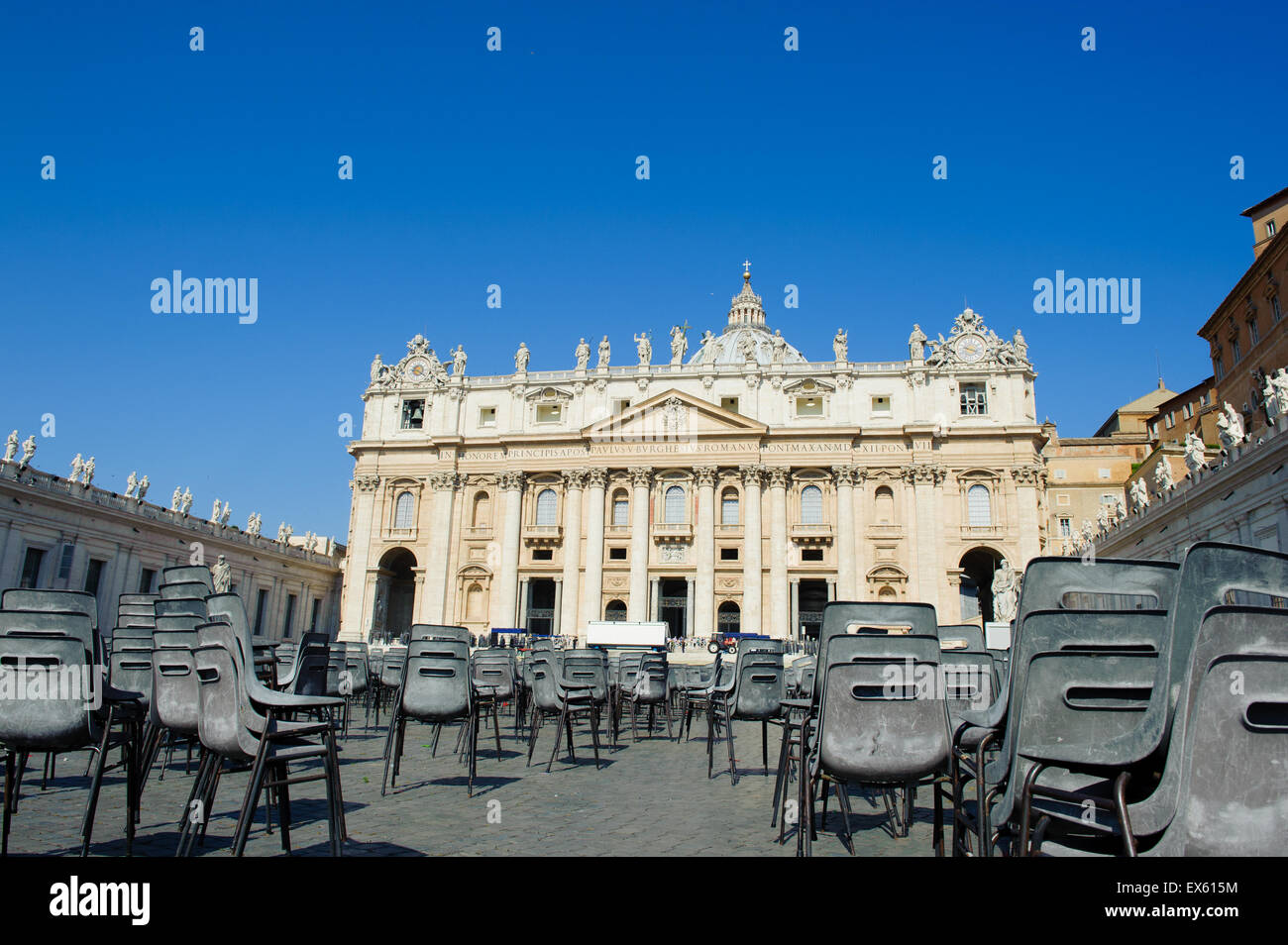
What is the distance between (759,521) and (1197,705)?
45.4 m

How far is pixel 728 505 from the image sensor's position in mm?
48969

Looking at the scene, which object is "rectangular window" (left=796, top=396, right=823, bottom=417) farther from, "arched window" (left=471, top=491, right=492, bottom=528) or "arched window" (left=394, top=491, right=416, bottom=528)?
"arched window" (left=394, top=491, right=416, bottom=528)

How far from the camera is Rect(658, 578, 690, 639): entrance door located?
48.8 metres

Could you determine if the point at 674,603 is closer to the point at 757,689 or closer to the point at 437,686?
the point at 757,689

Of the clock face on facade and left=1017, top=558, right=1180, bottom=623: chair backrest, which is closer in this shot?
left=1017, top=558, right=1180, bottom=623: chair backrest

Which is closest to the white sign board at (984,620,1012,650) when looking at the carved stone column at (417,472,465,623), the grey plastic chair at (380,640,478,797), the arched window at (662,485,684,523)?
the grey plastic chair at (380,640,478,797)

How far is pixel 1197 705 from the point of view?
260 cm

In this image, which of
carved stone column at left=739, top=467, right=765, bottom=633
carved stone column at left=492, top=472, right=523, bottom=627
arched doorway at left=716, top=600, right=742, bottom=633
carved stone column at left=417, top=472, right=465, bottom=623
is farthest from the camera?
carved stone column at left=417, top=472, right=465, bottom=623

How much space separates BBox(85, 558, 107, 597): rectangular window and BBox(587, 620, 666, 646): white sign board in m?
22.2

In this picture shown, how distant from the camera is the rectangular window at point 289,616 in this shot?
5294 centimetres

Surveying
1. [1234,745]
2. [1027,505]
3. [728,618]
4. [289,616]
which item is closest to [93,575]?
[289,616]

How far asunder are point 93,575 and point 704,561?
2981cm

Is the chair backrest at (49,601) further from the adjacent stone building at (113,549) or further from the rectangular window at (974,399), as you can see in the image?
the rectangular window at (974,399)

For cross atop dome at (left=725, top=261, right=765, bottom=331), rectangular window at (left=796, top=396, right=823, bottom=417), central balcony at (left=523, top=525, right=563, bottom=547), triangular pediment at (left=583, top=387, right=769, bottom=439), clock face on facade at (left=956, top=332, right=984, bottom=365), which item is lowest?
central balcony at (left=523, top=525, right=563, bottom=547)
